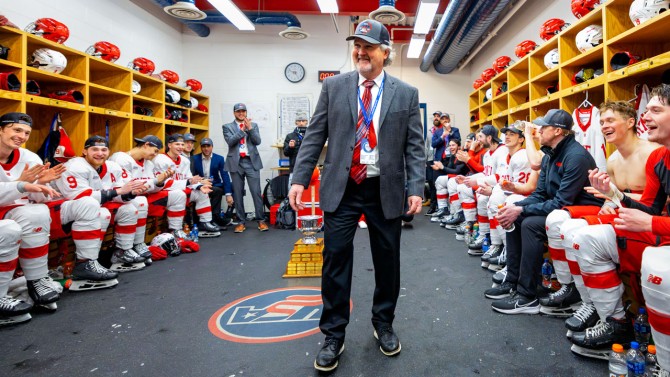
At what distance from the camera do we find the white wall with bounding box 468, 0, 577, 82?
4352 mm

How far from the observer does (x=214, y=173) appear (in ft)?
18.4

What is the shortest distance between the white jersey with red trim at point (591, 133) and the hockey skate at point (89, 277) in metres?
4.11

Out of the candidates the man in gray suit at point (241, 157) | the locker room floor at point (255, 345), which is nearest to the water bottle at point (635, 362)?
the locker room floor at point (255, 345)

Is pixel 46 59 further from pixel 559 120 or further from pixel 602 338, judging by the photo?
pixel 602 338

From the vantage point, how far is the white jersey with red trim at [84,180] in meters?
2.81

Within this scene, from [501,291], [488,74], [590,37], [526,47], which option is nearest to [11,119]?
[501,291]

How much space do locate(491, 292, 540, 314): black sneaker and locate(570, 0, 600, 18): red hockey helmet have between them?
2.68 m

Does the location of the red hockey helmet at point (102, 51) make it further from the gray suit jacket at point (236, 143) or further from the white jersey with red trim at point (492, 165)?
the white jersey with red trim at point (492, 165)

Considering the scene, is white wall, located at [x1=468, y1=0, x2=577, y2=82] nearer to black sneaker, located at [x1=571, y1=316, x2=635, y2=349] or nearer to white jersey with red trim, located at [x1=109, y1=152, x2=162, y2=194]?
black sneaker, located at [x1=571, y1=316, x2=635, y2=349]

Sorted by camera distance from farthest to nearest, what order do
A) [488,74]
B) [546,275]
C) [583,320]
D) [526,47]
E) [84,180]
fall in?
[488,74]
[526,47]
[84,180]
[546,275]
[583,320]

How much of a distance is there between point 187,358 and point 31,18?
14.2 feet

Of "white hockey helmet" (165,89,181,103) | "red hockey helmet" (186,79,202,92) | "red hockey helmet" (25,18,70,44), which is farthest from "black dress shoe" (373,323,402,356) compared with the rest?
"red hockey helmet" (186,79,202,92)

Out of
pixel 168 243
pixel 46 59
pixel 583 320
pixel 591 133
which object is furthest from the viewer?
pixel 168 243

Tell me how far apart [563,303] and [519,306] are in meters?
0.24
